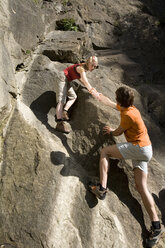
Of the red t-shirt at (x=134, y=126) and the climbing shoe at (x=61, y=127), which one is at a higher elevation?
the red t-shirt at (x=134, y=126)

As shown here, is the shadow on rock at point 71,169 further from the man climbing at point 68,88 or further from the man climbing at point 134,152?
the man climbing at point 68,88

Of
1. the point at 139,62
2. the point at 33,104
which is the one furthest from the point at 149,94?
the point at 33,104

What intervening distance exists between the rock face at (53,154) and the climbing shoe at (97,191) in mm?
132

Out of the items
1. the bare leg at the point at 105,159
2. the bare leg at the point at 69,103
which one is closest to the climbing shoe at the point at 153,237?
the bare leg at the point at 105,159

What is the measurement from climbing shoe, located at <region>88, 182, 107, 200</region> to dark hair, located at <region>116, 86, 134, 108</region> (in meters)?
1.34

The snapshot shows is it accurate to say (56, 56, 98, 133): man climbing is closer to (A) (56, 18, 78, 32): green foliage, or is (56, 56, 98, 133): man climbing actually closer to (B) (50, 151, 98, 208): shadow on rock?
(B) (50, 151, 98, 208): shadow on rock

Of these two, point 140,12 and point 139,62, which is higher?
point 140,12

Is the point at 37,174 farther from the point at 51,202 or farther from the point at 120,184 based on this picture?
the point at 120,184

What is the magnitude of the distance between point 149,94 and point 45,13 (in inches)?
168

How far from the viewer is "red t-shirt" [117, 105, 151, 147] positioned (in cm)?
319

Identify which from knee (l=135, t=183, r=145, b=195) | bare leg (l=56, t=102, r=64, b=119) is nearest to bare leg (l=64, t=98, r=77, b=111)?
bare leg (l=56, t=102, r=64, b=119)

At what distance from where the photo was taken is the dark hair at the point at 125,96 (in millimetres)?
3184

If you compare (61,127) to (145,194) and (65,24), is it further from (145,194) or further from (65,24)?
(65,24)

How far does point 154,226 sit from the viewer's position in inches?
126
